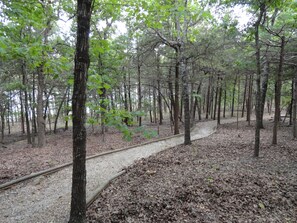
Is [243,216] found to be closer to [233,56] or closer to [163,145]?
[163,145]

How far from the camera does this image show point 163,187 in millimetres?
4004

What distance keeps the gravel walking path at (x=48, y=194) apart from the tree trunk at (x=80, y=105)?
85 cm

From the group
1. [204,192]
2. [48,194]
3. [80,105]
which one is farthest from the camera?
[48,194]

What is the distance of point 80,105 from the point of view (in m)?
2.35

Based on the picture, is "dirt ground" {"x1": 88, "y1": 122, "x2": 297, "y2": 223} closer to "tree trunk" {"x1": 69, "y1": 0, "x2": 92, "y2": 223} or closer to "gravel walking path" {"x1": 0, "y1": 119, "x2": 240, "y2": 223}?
"gravel walking path" {"x1": 0, "y1": 119, "x2": 240, "y2": 223}

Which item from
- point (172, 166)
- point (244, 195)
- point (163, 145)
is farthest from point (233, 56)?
point (244, 195)

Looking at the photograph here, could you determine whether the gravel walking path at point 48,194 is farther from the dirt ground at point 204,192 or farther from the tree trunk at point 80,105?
the tree trunk at point 80,105

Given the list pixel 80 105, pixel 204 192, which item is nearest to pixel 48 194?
pixel 80 105

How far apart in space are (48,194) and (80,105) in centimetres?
301

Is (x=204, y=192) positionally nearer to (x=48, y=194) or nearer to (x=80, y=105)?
(x=80, y=105)

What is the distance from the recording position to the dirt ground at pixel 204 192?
9.87 ft

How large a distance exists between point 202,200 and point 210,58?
26.3 ft

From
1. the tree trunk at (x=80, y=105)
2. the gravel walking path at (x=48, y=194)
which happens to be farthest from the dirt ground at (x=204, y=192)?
the tree trunk at (x=80, y=105)

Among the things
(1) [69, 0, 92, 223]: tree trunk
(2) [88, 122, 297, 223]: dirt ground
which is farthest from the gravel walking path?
(1) [69, 0, 92, 223]: tree trunk
